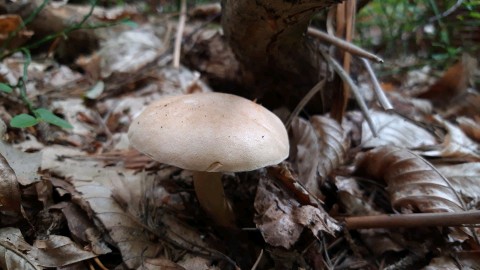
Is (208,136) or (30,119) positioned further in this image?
(30,119)

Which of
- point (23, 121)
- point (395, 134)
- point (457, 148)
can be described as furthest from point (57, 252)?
point (457, 148)

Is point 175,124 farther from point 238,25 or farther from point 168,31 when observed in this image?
point 168,31

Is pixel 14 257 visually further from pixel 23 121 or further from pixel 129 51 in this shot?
pixel 129 51

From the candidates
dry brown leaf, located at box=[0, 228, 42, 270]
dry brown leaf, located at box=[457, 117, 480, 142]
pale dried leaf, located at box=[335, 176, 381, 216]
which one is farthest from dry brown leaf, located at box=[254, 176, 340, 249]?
dry brown leaf, located at box=[457, 117, 480, 142]

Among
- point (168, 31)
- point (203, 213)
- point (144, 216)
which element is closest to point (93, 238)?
point (144, 216)

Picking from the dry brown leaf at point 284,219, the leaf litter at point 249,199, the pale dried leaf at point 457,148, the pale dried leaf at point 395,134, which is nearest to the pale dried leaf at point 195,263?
the leaf litter at point 249,199

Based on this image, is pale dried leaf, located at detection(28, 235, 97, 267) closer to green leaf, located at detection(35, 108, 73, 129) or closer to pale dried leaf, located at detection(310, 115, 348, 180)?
green leaf, located at detection(35, 108, 73, 129)
